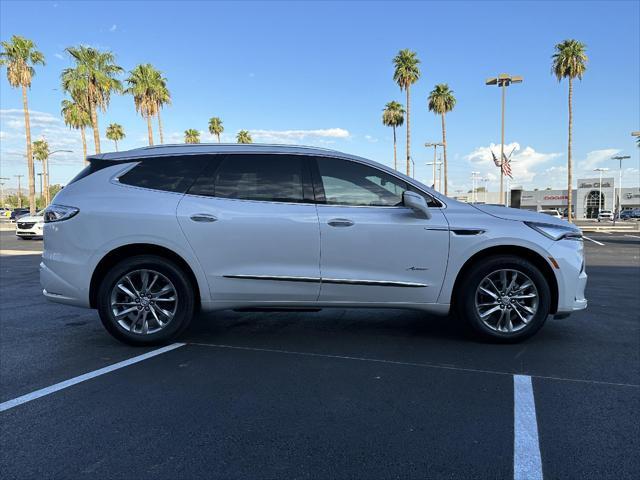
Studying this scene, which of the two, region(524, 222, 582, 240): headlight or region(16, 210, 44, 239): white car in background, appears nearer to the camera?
region(524, 222, 582, 240): headlight

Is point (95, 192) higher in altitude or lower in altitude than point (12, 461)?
higher

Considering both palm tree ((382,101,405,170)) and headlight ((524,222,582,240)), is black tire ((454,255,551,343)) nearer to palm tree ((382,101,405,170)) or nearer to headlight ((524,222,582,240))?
headlight ((524,222,582,240))

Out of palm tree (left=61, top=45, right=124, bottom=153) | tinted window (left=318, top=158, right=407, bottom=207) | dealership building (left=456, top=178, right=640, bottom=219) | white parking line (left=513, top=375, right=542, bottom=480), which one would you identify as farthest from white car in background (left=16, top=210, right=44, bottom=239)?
dealership building (left=456, top=178, right=640, bottom=219)

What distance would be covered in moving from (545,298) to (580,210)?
9021cm

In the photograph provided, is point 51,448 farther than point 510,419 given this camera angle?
No

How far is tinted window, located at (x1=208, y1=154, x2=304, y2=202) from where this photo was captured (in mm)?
4348

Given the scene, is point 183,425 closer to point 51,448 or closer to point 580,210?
point 51,448

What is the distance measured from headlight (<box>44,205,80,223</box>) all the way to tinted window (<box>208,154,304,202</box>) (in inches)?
53.0

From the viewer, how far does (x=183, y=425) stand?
2.79 m

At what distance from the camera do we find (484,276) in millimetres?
4359

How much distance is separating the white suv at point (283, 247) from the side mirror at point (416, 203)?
13mm

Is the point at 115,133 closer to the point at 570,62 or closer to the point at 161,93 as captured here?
the point at 161,93

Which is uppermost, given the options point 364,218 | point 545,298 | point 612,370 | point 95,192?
Answer: point 95,192

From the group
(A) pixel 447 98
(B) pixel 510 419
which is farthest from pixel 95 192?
(A) pixel 447 98
